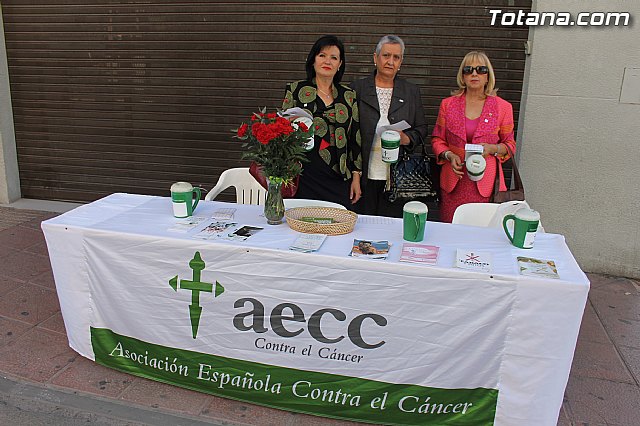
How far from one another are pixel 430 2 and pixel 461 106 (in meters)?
1.44

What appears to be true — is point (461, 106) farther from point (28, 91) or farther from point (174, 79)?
point (28, 91)

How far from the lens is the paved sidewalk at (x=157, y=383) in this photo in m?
2.54

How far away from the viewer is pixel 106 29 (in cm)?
538

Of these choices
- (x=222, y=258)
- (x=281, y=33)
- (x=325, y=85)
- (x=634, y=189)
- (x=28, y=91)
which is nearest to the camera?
(x=222, y=258)

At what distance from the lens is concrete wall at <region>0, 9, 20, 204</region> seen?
5.80 meters

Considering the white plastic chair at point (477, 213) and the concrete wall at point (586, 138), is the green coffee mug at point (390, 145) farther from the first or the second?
the concrete wall at point (586, 138)

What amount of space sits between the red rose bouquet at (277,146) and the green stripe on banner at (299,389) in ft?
2.97

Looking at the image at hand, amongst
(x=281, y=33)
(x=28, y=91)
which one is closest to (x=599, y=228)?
(x=281, y=33)

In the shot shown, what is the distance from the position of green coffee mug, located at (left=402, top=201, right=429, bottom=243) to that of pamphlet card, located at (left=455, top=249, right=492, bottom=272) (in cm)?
20

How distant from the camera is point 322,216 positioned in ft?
9.09

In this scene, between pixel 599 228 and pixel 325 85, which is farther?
A: pixel 599 228

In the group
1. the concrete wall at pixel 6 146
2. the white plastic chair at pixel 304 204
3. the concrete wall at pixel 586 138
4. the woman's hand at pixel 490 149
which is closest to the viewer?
the white plastic chair at pixel 304 204

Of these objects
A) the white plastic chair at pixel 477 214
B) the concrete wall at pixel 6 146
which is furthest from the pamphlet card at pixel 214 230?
the concrete wall at pixel 6 146

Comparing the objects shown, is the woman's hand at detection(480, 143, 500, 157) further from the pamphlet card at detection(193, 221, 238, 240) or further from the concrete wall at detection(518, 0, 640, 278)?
the pamphlet card at detection(193, 221, 238, 240)
